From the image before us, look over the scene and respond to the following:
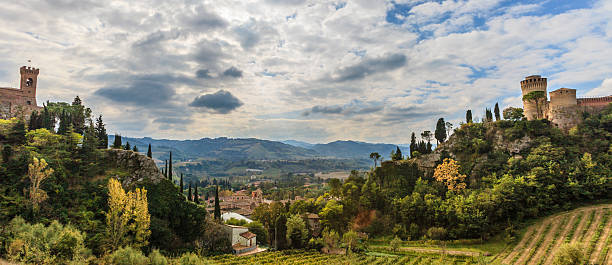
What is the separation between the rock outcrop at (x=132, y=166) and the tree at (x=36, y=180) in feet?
30.4

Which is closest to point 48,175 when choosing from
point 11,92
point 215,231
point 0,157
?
point 0,157

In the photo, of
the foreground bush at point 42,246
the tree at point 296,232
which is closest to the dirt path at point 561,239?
the tree at point 296,232

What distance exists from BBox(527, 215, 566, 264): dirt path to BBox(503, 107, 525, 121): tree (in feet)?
77.4

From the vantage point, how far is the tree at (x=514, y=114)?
2406 inches

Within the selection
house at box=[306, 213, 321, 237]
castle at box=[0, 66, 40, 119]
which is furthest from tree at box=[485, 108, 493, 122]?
castle at box=[0, 66, 40, 119]

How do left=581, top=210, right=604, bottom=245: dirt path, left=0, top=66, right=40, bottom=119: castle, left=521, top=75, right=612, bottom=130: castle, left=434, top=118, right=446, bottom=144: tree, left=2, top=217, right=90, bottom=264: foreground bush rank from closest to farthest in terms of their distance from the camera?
left=2, top=217, right=90, bottom=264: foreground bush → left=581, top=210, right=604, bottom=245: dirt path → left=0, top=66, right=40, bottom=119: castle → left=521, top=75, right=612, bottom=130: castle → left=434, top=118, right=446, bottom=144: tree

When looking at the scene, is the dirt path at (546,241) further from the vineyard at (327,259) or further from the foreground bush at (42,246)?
the foreground bush at (42,246)

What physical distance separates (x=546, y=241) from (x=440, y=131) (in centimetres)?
3438

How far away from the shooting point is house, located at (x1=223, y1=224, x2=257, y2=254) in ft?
167

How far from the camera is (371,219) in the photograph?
5894 cm

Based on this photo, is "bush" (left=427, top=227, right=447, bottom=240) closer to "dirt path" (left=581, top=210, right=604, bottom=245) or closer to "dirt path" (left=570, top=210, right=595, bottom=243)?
"dirt path" (left=570, top=210, right=595, bottom=243)

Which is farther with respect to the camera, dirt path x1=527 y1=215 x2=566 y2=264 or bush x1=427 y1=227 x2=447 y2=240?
bush x1=427 y1=227 x2=447 y2=240

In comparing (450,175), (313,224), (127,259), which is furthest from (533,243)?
(127,259)

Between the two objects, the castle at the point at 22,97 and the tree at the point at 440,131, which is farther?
the tree at the point at 440,131
